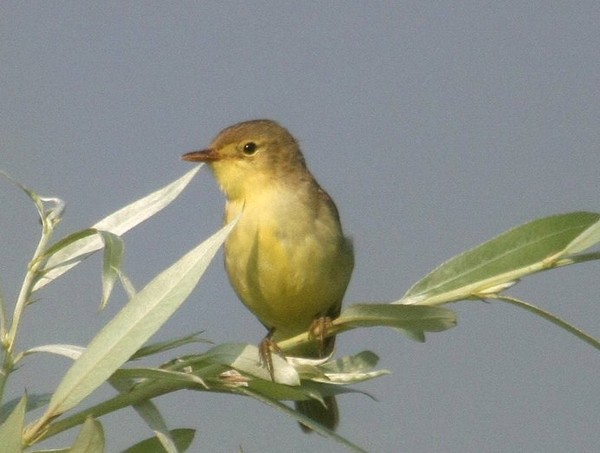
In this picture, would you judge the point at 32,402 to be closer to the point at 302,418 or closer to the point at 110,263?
the point at 110,263

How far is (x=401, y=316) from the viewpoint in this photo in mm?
1756

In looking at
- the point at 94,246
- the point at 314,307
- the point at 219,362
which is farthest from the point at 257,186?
the point at 219,362

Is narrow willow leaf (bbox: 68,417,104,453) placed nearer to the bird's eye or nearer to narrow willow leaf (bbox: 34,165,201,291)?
narrow willow leaf (bbox: 34,165,201,291)

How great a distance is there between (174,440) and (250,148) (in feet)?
9.16

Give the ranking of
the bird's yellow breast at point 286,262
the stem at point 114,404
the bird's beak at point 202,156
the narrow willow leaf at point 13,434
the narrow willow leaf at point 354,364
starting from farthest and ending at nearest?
the bird's beak at point 202,156
the bird's yellow breast at point 286,262
the narrow willow leaf at point 354,364
the stem at point 114,404
the narrow willow leaf at point 13,434

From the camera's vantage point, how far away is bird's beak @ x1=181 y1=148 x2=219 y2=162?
424 cm

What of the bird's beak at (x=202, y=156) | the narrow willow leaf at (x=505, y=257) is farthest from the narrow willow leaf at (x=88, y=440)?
the bird's beak at (x=202, y=156)

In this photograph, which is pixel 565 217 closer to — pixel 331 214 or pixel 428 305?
pixel 428 305

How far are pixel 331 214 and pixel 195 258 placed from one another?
2.45 metres

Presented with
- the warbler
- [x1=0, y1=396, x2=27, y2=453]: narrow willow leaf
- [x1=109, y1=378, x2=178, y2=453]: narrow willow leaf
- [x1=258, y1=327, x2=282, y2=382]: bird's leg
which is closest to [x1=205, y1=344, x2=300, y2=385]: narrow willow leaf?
[x1=258, y1=327, x2=282, y2=382]: bird's leg

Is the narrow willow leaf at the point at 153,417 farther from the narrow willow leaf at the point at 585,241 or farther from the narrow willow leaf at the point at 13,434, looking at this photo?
the narrow willow leaf at the point at 585,241

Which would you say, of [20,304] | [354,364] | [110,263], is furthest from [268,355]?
[20,304]

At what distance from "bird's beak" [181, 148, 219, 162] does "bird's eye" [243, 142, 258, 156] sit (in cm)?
16

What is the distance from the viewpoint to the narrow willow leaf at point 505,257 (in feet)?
6.24
